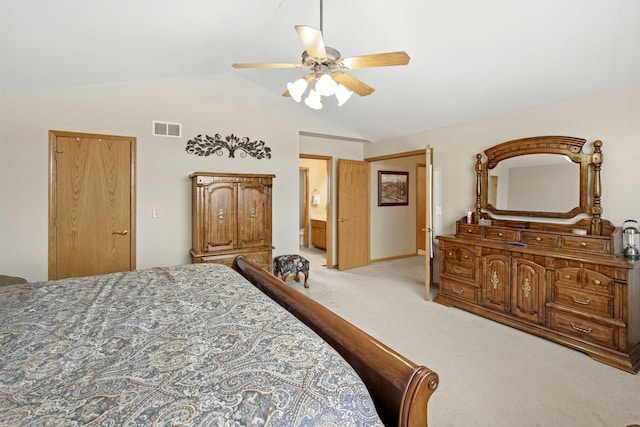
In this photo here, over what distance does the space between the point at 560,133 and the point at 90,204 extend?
5.12 meters

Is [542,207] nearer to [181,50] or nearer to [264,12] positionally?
[264,12]

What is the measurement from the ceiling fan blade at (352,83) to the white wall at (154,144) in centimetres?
238

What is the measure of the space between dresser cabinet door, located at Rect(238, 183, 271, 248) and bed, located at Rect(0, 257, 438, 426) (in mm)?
2258

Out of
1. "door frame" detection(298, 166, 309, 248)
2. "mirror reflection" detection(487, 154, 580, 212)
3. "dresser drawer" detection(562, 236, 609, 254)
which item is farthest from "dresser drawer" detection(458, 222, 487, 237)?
"door frame" detection(298, 166, 309, 248)

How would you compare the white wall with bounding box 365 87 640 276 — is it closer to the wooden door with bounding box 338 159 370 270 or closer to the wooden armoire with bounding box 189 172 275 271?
the wooden door with bounding box 338 159 370 270

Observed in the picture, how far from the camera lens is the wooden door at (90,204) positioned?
3.33 meters

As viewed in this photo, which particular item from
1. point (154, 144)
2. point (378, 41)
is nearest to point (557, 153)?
point (378, 41)

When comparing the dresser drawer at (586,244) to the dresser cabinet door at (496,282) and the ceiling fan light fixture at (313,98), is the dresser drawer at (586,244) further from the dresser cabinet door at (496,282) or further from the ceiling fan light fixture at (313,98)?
the ceiling fan light fixture at (313,98)

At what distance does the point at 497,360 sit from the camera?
8.04 ft

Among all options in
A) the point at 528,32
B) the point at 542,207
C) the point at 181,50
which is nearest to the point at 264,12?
the point at 181,50

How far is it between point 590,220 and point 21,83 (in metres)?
5.65

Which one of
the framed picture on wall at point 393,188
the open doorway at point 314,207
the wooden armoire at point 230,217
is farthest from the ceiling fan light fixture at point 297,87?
the open doorway at point 314,207

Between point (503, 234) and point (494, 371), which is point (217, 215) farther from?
point (503, 234)

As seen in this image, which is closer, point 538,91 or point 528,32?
point 528,32
